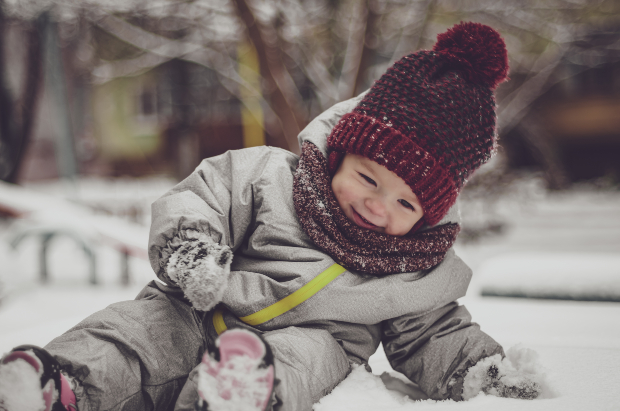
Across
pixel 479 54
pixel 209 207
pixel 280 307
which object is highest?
pixel 479 54

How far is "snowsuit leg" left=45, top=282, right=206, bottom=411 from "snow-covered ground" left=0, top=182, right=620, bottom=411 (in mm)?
347

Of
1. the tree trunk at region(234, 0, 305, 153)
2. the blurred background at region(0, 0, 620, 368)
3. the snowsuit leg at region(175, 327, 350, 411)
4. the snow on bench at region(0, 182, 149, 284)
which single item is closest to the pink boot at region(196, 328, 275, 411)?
the snowsuit leg at region(175, 327, 350, 411)

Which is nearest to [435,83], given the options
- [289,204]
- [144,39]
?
[289,204]

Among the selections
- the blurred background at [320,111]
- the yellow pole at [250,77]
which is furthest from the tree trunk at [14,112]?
the yellow pole at [250,77]

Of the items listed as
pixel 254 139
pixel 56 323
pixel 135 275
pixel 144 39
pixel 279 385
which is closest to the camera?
pixel 279 385

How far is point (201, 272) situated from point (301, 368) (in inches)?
11.8

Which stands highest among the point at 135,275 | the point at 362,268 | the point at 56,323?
the point at 362,268

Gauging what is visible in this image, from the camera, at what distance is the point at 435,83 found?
1.27m

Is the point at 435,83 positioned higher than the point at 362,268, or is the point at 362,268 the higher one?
the point at 435,83

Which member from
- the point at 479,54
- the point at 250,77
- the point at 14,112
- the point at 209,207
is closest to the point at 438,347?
the point at 209,207

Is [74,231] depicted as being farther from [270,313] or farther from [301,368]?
[301,368]

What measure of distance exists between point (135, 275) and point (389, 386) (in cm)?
261

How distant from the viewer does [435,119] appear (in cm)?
121

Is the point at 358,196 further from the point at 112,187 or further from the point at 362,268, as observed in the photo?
the point at 112,187
